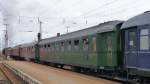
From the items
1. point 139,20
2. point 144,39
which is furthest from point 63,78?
point 144,39

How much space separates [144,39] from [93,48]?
8559 millimetres

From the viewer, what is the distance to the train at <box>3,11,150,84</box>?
1698 cm

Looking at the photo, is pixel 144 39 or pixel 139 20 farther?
pixel 139 20

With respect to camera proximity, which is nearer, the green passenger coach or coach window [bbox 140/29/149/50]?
coach window [bbox 140/29/149/50]

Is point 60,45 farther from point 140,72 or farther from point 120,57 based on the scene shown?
point 140,72

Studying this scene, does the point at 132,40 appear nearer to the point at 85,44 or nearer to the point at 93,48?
the point at 93,48

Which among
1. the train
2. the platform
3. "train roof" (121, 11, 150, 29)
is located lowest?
the platform

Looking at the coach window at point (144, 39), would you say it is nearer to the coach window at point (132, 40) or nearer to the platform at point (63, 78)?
the coach window at point (132, 40)

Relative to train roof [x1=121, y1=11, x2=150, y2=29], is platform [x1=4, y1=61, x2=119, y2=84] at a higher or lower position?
lower

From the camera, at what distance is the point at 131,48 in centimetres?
1819

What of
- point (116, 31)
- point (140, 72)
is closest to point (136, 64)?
point (140, 72)

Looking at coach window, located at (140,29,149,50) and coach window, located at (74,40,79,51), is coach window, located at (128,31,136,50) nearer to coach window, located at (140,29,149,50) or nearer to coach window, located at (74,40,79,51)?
coach window, located at (140,29,149,50)

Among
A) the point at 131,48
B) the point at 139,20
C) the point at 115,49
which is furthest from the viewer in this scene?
the point at 115,49

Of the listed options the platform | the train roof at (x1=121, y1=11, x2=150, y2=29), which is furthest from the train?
the platform
